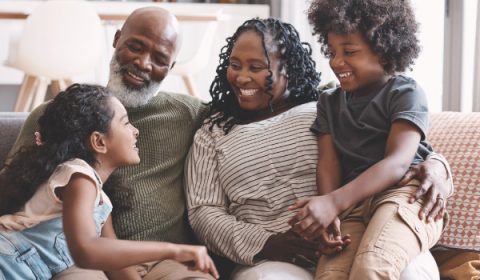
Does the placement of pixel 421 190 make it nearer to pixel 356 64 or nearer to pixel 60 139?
pixel 356 64

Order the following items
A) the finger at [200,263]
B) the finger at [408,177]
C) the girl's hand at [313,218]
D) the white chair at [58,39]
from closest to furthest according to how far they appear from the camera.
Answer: the finger at [200,263] < the girl's hand at [313,218] < the finger at [408,177] < the white chair at [58,39]

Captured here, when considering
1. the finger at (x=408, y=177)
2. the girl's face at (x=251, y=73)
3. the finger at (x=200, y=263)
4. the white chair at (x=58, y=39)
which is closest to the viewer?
the finger at (x=200, y=263)

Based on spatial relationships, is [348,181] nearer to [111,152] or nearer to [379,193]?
[379,193]

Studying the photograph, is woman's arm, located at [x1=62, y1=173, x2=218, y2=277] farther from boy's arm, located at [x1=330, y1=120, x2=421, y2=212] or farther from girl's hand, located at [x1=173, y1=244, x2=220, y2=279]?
boy's arm, located at [x1=330, y1=120, x2=421, y2=212]

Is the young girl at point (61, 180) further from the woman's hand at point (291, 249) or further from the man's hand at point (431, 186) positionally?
the man's hand at point (431, 186)

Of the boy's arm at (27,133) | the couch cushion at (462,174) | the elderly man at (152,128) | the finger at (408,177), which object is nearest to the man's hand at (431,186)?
the finger at (408,177)

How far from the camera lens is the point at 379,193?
1.76 metres

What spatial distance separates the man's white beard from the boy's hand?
661 mm

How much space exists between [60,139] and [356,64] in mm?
730

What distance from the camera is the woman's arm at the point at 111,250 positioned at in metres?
1.41

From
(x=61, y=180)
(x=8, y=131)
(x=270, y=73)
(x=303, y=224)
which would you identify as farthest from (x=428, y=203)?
(x=8, y=131)

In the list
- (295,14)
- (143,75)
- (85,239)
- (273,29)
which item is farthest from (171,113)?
(295,14)

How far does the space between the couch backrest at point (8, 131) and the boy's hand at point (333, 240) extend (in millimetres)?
A: 914

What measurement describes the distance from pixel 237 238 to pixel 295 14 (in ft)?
11.4
